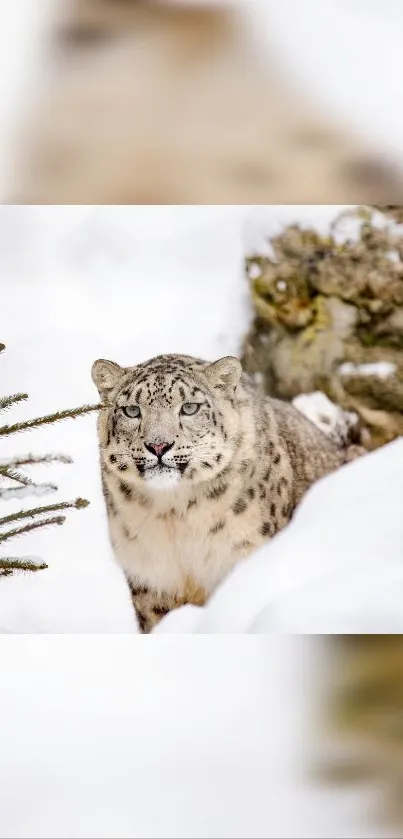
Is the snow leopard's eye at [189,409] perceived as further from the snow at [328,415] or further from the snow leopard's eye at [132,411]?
the snow at [328,415]

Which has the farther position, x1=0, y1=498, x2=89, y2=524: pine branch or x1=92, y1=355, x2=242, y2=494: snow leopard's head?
x1=92, y1=355, x2=242, y2=494: snow leopard's head

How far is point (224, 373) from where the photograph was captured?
3.67 m

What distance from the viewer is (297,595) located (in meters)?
3.60

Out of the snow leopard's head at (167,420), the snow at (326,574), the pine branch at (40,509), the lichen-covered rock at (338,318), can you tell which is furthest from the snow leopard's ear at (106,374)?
the pine branch at (40,509)

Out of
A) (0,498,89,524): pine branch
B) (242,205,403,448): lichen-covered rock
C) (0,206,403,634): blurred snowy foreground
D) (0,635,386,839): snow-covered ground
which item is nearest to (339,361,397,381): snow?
(242,205,403,448): lichen-covered rock

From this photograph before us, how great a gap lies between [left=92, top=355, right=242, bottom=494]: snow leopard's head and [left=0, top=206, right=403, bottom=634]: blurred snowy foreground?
0.19 ft

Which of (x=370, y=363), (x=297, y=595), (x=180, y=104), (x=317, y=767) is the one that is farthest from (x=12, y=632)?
(x=180, y=104)

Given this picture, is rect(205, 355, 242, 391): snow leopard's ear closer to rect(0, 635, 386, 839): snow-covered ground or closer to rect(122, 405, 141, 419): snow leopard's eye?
rect(122, 405, 141, 419): snow leopard's eye

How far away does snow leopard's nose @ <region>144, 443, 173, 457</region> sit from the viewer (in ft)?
11.7

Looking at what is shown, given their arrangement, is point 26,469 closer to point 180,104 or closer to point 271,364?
point 271,364

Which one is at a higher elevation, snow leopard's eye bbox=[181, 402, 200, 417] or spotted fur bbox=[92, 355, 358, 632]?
snow leopard's eye bbox=[181, 402, 200, 417]

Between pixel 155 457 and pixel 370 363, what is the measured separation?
87 cm

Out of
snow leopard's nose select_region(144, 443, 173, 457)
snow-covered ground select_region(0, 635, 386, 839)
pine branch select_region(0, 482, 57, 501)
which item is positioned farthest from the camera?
snow leopard's nose select_region(144, 443, 173, 457)

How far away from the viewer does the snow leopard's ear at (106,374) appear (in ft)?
12.0
